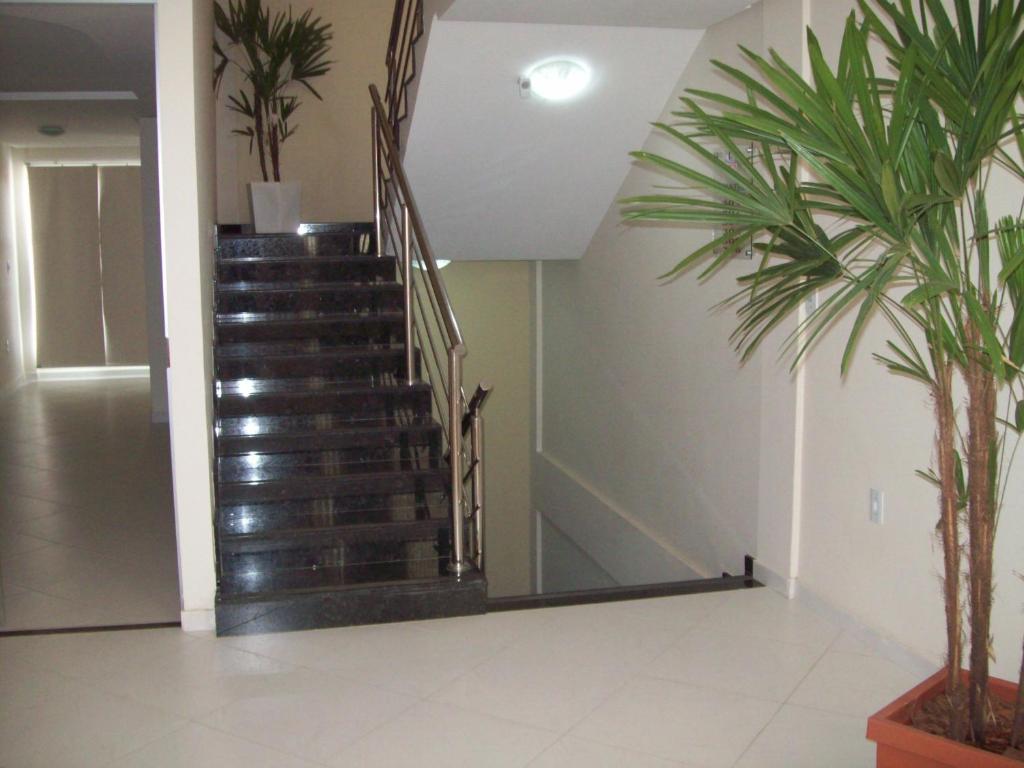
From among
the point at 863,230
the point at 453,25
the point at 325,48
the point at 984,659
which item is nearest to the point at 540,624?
the point at 984,659

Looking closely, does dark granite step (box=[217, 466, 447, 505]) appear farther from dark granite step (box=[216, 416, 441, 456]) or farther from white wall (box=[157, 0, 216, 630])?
white wall (box=[157, 0, 216, 630])

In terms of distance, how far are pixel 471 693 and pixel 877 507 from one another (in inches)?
62.5

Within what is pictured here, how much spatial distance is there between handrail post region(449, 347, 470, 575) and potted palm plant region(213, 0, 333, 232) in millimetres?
2947

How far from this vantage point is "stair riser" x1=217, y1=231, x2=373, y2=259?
5789 millimetres

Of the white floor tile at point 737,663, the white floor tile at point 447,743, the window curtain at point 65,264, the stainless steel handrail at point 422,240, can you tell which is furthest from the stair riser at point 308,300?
the window curtain at point 65,264

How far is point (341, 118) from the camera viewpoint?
7.84 m

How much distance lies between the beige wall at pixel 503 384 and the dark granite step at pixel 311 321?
2412 millimetres

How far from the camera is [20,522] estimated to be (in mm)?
5406

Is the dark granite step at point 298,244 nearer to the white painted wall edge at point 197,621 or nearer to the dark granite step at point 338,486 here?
the dark granite step at point 338,486

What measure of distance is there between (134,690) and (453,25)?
9.66ft

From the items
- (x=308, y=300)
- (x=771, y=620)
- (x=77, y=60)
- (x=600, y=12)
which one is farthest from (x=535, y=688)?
(x=77, y=60)

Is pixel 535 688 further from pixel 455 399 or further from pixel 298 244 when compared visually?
pixel 298 244

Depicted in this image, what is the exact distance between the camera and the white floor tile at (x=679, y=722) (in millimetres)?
2826

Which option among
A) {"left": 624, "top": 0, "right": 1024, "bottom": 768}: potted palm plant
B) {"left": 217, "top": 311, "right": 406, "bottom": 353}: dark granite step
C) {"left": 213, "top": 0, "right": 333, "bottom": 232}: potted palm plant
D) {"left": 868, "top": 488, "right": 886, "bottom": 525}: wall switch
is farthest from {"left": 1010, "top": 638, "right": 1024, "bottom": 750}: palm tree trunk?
{"left": 213, "top": 0, "right": 333, "bottom": 232}: potted palm plant
